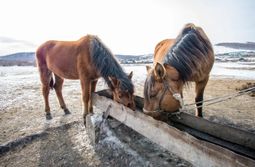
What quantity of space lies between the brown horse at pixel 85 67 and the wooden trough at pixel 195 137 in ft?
1.41

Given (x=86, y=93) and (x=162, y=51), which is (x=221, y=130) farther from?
(x=86, y=93)

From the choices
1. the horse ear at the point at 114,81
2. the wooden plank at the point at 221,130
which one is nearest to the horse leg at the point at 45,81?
the horse ear at the point at 114,81

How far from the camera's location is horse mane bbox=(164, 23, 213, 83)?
351 cm

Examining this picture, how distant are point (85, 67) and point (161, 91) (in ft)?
8.18

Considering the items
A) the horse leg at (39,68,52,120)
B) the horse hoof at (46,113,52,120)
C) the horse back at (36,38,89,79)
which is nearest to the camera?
the horse back at (36,38,89,79)

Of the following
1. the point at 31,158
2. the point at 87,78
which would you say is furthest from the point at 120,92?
the point at 31,158

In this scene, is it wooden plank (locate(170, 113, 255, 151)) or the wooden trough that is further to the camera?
wooden plank (locate(170, 113, 255, 151))

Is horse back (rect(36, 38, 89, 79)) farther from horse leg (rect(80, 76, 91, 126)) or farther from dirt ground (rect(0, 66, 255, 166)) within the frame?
dirt ground (rect(0, 66, 255, 166))

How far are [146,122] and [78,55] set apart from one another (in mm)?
3150

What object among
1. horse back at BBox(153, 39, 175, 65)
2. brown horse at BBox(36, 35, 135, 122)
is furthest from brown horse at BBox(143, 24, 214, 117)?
brown horse at BBox(36, 35, 135, 122)

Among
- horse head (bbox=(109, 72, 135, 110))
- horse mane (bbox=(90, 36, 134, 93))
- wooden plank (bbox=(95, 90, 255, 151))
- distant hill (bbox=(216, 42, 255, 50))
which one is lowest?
distant hill (bbox=(216, 42, 255, 50))

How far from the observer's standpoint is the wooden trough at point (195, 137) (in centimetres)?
191

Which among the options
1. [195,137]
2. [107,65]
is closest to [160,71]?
[195,137]

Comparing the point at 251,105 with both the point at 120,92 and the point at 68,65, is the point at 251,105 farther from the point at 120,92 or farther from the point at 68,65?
the point at 68,65
